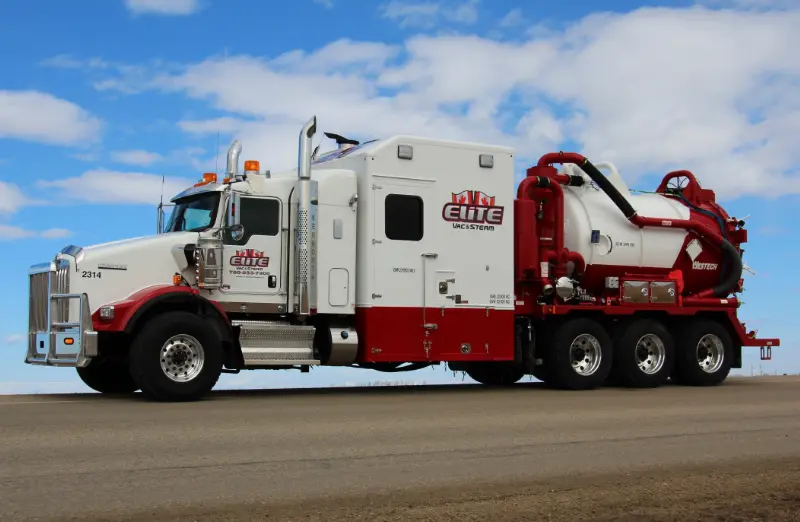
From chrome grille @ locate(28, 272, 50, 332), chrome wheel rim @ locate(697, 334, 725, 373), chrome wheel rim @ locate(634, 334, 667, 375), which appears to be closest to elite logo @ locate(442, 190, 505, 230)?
chrome wheel rim @ locate(634, 334, 667, 375)

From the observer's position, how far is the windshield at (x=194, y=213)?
1515cm

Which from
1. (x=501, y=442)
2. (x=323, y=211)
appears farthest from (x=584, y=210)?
(x=501, y=442)

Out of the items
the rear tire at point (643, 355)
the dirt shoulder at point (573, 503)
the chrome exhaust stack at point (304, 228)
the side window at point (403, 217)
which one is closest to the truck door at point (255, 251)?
the chrome exhaust stack at point (304, 228)

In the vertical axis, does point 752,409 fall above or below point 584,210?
below

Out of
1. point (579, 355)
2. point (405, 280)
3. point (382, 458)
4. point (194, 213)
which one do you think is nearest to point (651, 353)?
point (579, 355)

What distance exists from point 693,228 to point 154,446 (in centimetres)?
1380

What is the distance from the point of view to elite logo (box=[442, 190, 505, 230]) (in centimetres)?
1667

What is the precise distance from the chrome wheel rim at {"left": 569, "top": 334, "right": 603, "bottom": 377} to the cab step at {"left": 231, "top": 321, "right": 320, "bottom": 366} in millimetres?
5230

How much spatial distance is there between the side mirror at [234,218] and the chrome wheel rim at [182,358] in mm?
1867

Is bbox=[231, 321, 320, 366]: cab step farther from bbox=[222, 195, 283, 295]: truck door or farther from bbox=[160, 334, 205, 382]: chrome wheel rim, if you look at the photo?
bbox=[160, 334, 205, 382]: chrome wheel rim

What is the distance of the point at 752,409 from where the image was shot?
14.0 m

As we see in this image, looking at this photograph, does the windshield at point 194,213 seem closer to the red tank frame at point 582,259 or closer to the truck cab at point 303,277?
the truck cab at point 303,277

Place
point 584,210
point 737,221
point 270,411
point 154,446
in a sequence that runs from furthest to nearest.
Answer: point 737,221 → point 584,210 → point 270,411 → point 154,446

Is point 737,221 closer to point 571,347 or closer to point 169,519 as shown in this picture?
point 571,347
